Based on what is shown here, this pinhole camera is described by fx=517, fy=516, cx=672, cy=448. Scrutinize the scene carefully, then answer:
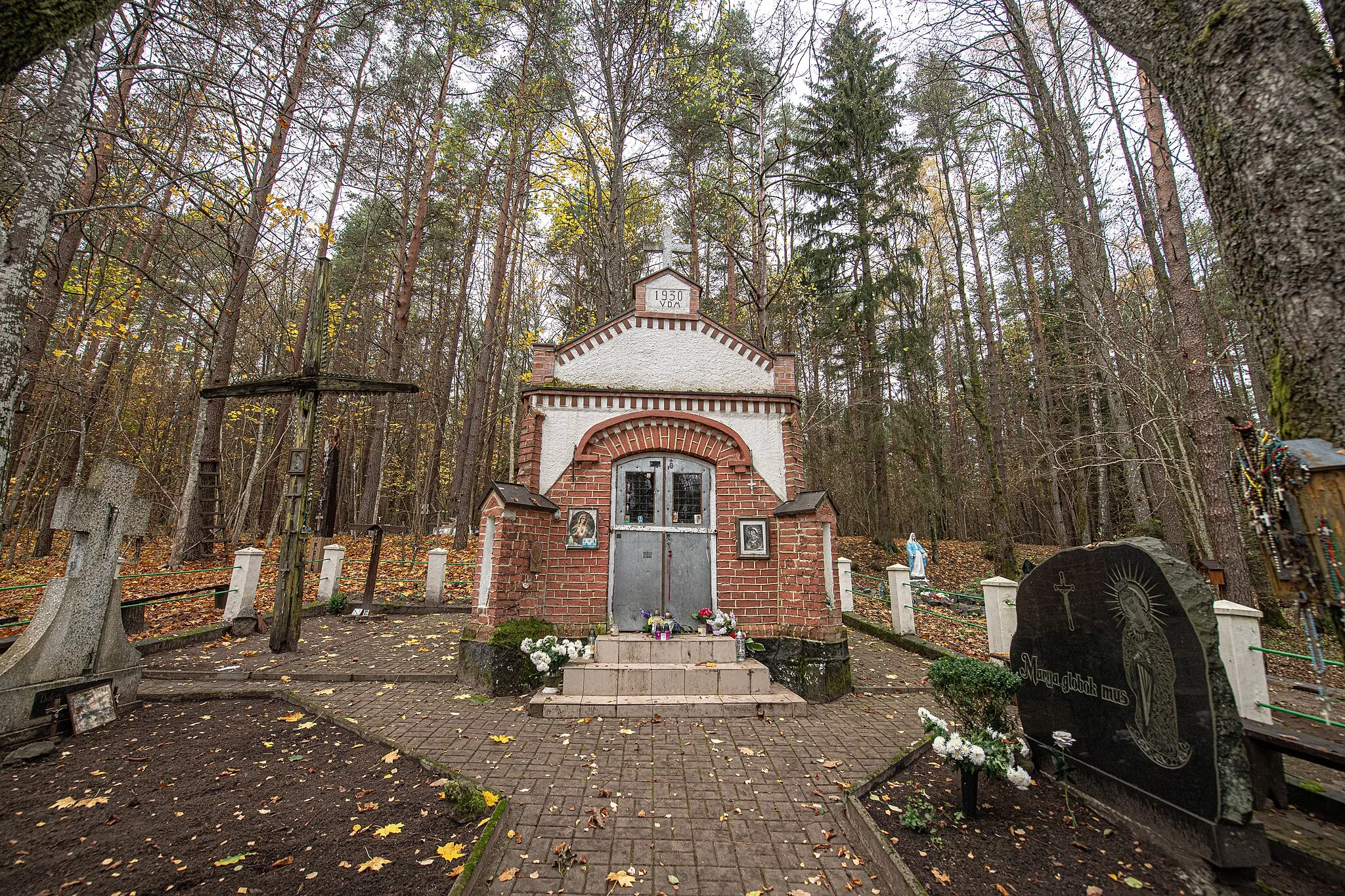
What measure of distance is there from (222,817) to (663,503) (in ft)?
17.0

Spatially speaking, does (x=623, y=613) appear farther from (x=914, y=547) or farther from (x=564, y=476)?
(x=914, y=547)

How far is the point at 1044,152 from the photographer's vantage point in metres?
10.9

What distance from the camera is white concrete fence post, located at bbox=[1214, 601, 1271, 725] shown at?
15.4 feet

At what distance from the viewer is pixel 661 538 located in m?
7.32

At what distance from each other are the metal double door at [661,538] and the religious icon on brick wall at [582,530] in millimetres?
313

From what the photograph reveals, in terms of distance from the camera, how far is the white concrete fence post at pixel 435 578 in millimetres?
11031

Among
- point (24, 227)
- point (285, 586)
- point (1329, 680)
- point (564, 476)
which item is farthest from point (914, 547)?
point (24, 227)

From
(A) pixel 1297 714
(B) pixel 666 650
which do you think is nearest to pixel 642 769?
(B) pixel 666 650

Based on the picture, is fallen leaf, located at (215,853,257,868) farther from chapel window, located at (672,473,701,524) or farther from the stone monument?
chapel window, located at (672,473,701,524)

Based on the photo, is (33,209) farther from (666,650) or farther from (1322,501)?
(1322,501)

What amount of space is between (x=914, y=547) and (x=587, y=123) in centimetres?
1383

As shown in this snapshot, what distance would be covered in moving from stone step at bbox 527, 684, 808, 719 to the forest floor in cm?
559

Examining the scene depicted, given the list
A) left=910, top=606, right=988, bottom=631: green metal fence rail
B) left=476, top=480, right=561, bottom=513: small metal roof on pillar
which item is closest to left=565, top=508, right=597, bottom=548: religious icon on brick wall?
left=476, top=480, right=561, bottom=513: small metal roof on pillar


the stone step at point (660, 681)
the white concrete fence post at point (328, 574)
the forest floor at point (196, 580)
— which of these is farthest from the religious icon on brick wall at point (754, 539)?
the white concrete fence post at point (328, 574)
